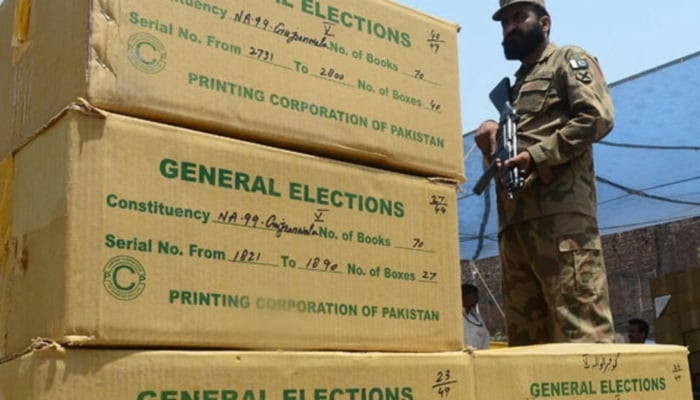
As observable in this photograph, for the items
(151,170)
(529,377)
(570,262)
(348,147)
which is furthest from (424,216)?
(570,262)

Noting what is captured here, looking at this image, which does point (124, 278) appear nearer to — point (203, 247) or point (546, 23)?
point (203, 247)

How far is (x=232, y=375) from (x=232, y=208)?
0.22 meters

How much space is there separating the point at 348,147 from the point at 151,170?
0.33 meters

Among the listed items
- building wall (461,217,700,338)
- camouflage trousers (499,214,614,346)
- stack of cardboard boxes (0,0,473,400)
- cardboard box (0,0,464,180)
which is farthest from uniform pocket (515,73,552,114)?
building wall (461,217,700,338)

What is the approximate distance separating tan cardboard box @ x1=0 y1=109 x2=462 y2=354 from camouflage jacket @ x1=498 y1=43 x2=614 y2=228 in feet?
2.58

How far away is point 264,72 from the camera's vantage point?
3.89 feet

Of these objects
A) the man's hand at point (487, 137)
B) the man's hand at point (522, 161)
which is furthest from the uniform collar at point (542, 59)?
the man's hand at point (522, 161)

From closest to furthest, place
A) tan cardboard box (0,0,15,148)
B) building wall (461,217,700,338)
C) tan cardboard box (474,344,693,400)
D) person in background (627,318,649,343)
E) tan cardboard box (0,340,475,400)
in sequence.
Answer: tan cardboard box (0,340,475,400)
tan cardboard box (0,0,15,148)
tan cardboard box (474,344,693,400)
person in background (627,318,649,343)
building wall (461,217,700,338)

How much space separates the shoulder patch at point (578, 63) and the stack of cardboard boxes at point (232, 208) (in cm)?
78

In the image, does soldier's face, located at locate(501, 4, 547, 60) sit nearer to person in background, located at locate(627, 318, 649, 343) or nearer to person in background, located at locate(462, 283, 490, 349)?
person in background, located at locate(462, 283, 490, 349)

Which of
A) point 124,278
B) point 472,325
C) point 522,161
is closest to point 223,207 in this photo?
point 124,278

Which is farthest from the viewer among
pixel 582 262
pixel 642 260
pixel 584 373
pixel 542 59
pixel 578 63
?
pixel 642 260

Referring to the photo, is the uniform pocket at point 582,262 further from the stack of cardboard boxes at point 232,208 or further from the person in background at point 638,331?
the person in background at point 638,331

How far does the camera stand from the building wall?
7.42 m
